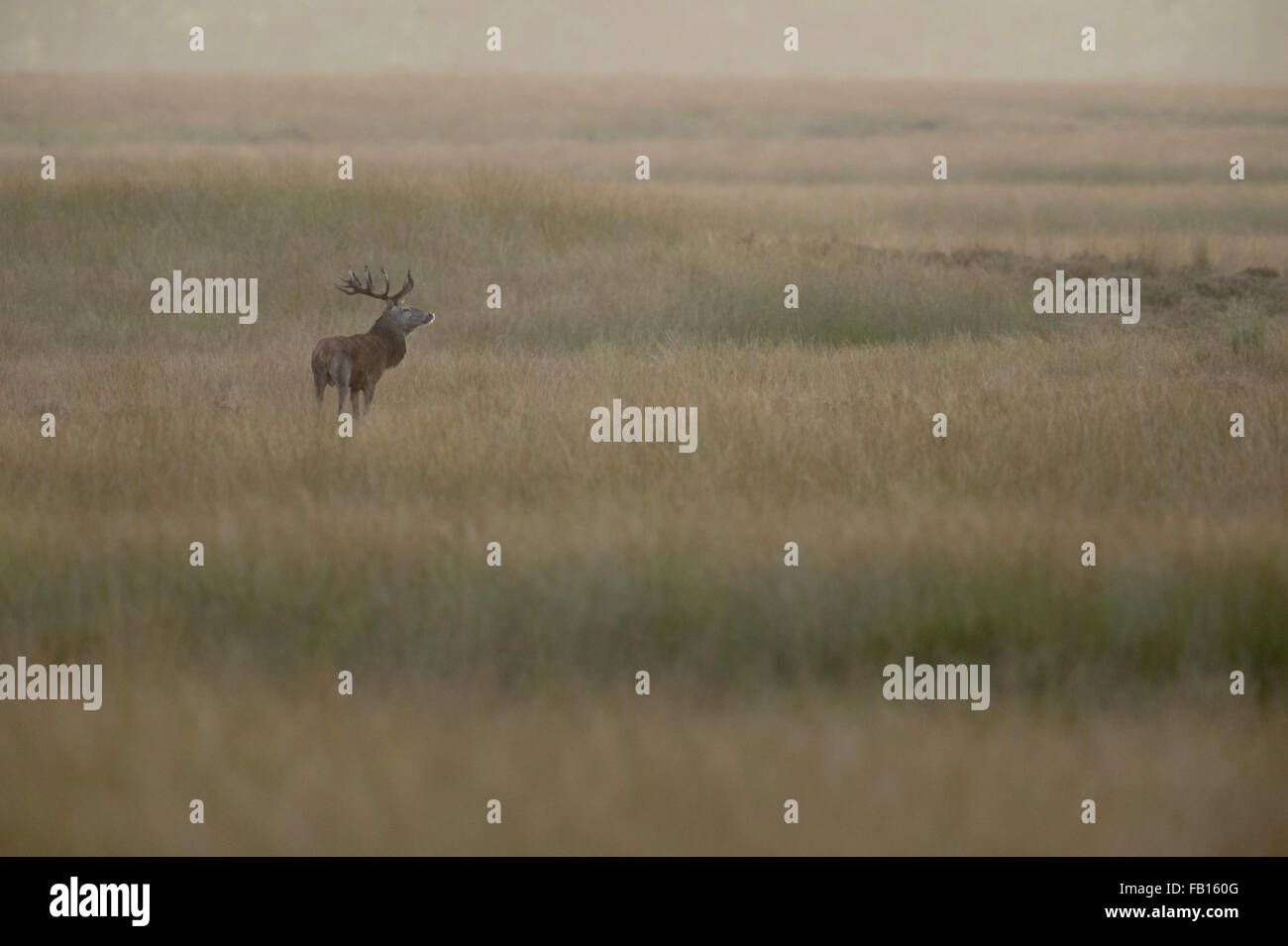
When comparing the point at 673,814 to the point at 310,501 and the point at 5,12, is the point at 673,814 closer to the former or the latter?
the point at 310,501

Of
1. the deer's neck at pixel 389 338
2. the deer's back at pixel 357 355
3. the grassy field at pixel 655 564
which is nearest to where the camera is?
the grassy field at pixel 655 564

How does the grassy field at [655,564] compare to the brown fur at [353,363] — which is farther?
the brown fur at [353,363]

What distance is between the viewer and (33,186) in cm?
2231

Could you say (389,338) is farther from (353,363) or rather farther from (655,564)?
(655,564)

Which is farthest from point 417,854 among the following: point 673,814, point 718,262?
point 718,262

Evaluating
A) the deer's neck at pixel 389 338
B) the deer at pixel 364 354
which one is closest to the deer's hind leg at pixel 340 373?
the deer at pixel 364 354

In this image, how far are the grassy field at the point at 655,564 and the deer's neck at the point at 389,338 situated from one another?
50 centimetres

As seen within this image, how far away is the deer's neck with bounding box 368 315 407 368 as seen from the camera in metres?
12.5

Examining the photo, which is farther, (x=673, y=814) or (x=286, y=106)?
(x=286, y=106)

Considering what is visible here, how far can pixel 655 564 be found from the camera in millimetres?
7637

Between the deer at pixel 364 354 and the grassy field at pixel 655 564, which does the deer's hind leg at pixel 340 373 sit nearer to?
the deer at pixel 364 354

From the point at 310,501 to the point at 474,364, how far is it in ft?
19.1

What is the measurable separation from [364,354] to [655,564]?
505 cm

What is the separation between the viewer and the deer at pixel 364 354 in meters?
11.7
